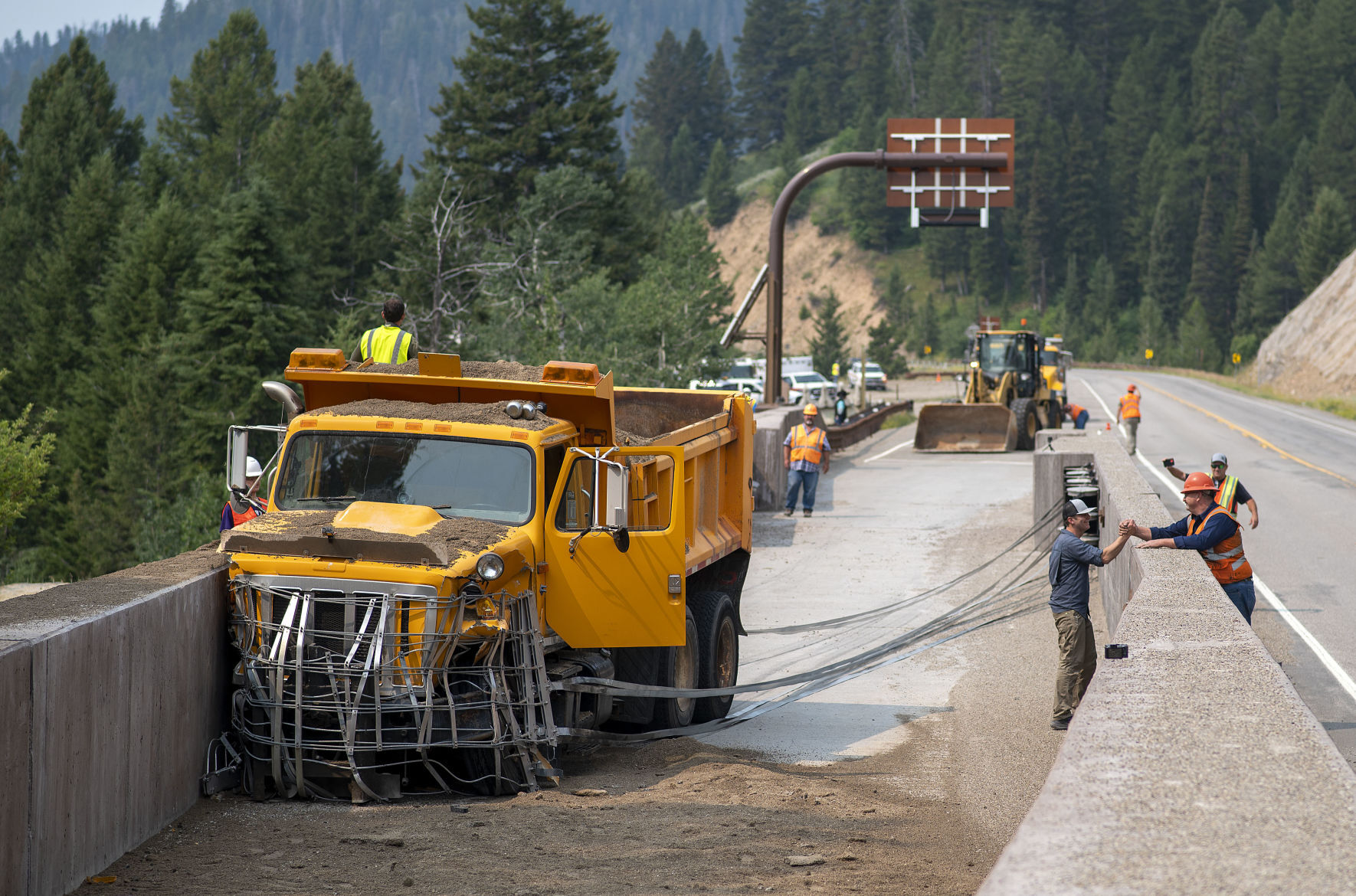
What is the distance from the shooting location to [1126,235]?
13850 centimetres

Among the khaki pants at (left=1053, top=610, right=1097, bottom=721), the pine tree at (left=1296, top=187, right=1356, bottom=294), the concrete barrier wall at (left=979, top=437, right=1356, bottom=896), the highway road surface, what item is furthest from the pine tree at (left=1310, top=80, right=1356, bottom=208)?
the concrete barrier wall at (left=979, top=437, right=1356, bottom=896)

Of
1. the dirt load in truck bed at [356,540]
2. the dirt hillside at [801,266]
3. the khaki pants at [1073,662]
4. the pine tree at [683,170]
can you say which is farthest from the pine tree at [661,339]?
the pine tree at [683,170]

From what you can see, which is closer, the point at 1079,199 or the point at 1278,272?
the point at 1278,272

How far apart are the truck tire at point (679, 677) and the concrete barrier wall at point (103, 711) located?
3002 mm

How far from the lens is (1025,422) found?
34.8 metres

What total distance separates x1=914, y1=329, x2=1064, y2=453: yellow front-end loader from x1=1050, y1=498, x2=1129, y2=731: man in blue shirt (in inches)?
911

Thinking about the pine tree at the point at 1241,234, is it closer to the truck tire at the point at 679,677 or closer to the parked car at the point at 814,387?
the parked car at the point at 814,387

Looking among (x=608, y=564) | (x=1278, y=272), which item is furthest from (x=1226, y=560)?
(x=1278, y=272)

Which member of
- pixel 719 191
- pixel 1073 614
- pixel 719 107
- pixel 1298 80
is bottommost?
pixel 1073 614

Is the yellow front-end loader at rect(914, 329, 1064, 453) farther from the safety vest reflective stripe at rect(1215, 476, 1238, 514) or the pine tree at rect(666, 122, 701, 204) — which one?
the pine tree at rect(666, 122, 701, 204)

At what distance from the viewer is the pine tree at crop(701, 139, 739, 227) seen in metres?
155

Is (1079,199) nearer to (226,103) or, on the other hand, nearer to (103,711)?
(226,103)

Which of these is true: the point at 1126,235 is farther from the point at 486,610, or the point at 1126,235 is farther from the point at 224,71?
the point at 486,610

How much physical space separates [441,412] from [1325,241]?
368ft
